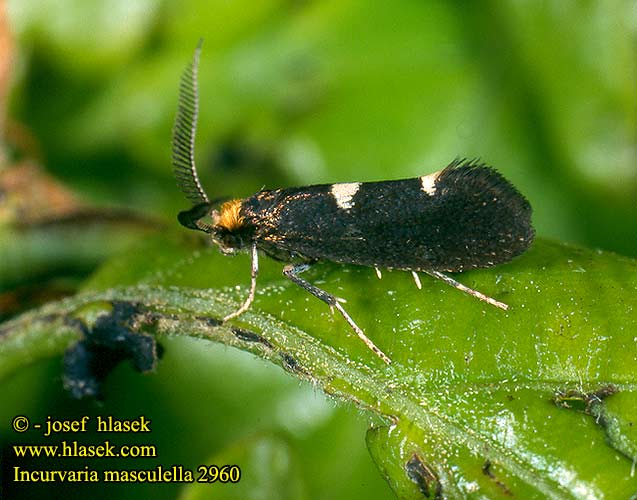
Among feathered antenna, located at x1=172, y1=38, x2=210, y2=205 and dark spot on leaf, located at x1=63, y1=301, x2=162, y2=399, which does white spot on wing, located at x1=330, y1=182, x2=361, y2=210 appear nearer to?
feathered antenna, located at x1=172, y1=38, x2=210, y2=205

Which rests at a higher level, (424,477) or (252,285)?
(252,285)

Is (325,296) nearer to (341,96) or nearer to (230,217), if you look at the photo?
(230,217)

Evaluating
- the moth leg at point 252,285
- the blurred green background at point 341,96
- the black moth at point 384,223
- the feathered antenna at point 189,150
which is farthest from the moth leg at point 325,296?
the blurred green background at point 341,96

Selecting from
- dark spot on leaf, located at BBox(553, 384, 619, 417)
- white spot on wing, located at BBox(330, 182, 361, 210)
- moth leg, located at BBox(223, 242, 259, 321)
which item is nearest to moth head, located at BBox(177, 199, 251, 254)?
moth leg, located at BBox(223, 242, 259, 321)

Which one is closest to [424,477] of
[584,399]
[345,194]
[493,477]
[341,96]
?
[493,477]

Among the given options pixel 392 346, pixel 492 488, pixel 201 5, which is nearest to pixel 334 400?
pixel 392 346

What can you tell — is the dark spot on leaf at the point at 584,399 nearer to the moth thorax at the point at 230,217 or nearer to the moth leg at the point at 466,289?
the moth leg at the point at 466,289
